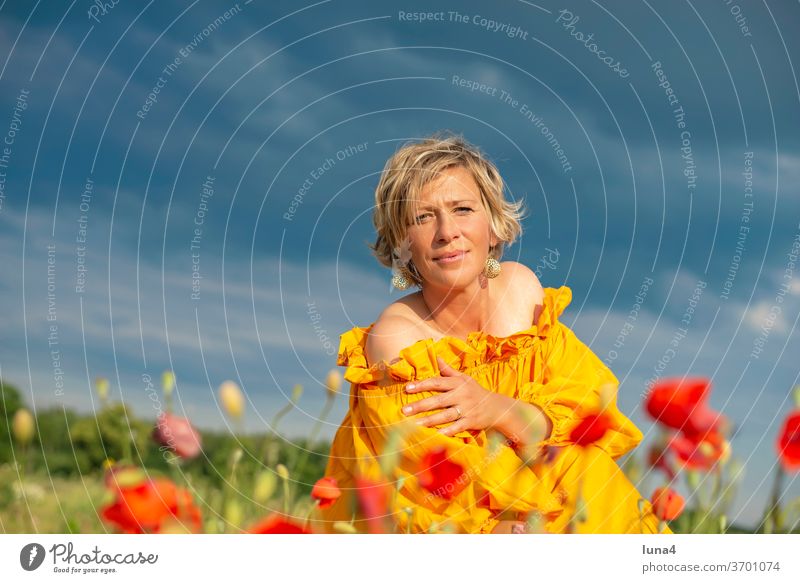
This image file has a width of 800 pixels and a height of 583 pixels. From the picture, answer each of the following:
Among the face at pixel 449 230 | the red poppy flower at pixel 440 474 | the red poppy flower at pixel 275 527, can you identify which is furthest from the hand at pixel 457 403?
the red poppy flower at pixel 275 527

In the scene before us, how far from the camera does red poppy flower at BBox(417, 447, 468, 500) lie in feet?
9.41

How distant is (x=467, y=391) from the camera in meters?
3.06

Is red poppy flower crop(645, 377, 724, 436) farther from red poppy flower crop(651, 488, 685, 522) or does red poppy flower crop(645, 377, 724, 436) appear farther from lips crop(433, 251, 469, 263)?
lips crop(433, 251, 469, 263)

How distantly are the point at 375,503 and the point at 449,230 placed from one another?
108 cm

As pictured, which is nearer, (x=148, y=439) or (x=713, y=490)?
(x=713, y=490)

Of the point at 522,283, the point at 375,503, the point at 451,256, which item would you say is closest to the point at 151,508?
the point at 375,503

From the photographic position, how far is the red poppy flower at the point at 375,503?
109 inches

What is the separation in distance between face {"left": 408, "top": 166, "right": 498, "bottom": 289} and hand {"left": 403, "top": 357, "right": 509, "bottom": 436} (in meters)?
0.39

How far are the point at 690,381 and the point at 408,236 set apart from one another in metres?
1.24

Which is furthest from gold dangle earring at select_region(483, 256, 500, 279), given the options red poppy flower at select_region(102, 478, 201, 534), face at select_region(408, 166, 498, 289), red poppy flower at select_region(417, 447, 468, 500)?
red poppy flower at select_region(102, 478, 201, 534)
